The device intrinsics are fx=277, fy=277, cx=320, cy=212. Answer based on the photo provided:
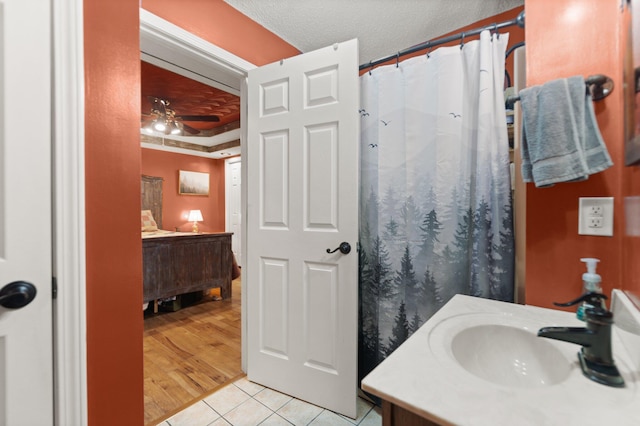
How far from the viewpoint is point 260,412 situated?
5.11 feet

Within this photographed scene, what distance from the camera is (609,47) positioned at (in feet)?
3.10

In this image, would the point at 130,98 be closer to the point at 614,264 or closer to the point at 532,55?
the point at 532,55

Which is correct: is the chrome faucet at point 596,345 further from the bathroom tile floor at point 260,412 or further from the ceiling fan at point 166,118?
the ceiling fan at point 166,118

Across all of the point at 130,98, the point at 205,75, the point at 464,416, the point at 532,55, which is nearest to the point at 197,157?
the point at 205,75

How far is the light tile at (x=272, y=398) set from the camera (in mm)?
1613

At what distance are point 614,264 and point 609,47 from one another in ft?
2.43

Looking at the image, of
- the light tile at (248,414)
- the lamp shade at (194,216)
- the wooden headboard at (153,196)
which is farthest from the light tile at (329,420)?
the lamp shade at (194,216)

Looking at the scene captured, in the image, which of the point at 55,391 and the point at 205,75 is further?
the point at 205,75

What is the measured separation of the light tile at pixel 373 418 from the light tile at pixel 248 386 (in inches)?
26.8

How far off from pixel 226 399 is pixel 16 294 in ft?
4.27

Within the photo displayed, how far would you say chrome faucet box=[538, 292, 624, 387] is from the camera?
0.59 meters

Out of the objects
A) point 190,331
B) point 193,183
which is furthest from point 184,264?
point 193,183

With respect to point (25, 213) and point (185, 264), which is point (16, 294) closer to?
point (25, 213)

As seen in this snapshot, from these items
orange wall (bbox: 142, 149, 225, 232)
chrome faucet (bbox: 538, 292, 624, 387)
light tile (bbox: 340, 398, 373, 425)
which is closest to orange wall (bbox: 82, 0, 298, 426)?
light tile (bbox: 340, 398, 373, 425)
